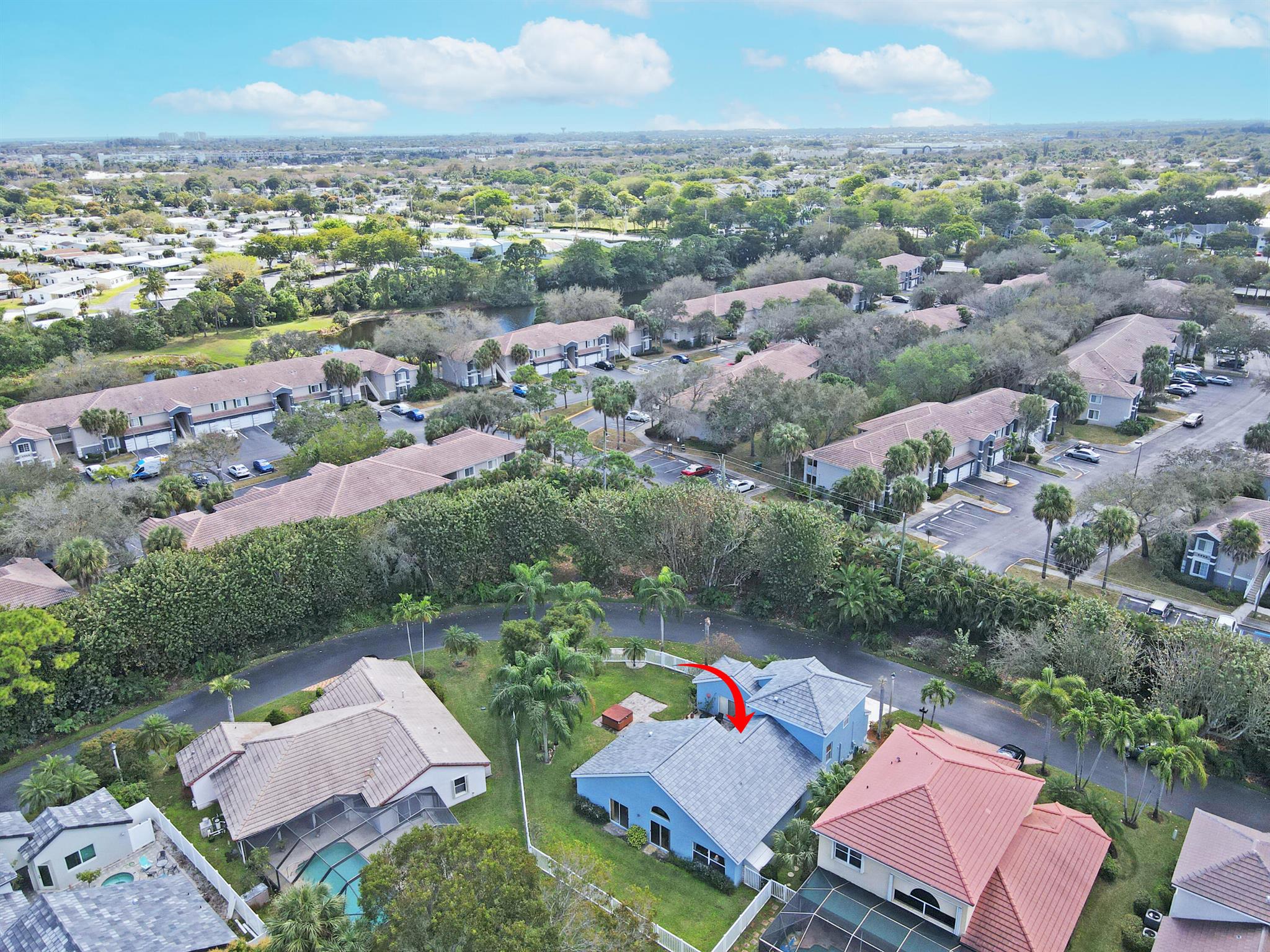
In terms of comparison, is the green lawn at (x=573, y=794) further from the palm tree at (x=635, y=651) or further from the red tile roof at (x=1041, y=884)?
the red tile roof at (x=1041, y=884)

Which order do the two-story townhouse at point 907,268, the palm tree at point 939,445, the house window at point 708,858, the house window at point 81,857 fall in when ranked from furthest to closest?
1. the two-story townhouse at point 907,268
2. the palm tree at point 939,445
3. the house window at point 708,858
4. the house window at point 81,857

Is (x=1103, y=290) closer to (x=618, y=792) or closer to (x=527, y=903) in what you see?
(x=618, y=792)

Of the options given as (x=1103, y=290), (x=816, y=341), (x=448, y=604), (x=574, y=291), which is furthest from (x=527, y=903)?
(x=1103, y=290)

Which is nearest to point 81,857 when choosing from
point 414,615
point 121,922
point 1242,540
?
point 121,922

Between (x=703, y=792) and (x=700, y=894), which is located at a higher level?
(x=703, y=792)

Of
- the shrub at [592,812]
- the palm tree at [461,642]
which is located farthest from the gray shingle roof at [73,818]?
the shrub at [592,812]

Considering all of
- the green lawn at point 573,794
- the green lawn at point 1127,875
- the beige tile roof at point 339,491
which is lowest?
the green lawn at point 573,794

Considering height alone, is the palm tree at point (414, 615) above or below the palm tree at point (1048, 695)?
below
